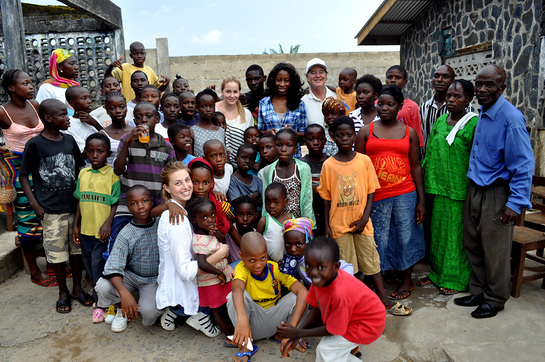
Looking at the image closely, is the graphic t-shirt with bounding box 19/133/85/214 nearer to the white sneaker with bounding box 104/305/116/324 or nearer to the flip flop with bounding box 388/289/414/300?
the white sneaker with bounding box 104/305/116/324

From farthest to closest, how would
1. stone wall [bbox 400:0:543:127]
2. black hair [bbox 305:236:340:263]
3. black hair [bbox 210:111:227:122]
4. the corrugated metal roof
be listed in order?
1. the corrugated metal roof
2. stone wall [bbox 400:0:543:127]
3. black hair [bbox 210:111:227:122]
4. black hair [bbox 305:236:340:263]

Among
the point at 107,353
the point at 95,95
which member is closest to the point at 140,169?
the point at 107,353

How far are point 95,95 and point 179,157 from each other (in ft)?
11.7

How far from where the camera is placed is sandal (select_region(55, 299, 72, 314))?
10.8ft

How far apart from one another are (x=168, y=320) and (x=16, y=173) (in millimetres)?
2169

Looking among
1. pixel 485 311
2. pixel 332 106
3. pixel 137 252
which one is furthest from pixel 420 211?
pixel 137 252

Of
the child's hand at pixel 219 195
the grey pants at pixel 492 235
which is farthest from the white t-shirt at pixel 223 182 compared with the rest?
the grey pants at pixel 492 235

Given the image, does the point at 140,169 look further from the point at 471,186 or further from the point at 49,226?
the point at 471,186

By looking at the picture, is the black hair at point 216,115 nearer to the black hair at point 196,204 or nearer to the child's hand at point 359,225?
the black hair at point 196,204

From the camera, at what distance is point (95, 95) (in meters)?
6.20

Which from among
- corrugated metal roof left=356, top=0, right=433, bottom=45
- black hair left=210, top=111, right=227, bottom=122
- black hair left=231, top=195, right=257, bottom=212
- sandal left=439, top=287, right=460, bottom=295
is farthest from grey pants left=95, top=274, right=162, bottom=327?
corrugated metal roof left=356, top=0, right=433, bottom=45

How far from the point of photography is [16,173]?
377cm

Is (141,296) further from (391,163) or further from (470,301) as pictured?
(470,301)

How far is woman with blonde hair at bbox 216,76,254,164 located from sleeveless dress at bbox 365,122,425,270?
4.46 feet
